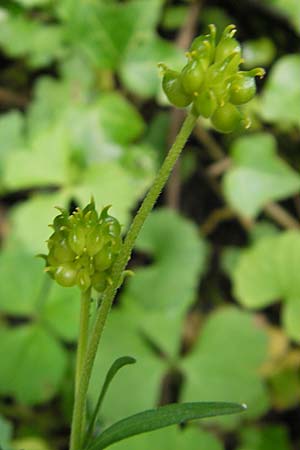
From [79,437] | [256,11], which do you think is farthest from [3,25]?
[79,437]

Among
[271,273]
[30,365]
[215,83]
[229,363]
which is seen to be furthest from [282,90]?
[215,83]

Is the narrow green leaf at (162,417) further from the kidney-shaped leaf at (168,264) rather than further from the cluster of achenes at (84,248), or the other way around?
the kidney-shaped leaf at (168,264)

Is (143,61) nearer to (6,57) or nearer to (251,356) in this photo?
(6,57)

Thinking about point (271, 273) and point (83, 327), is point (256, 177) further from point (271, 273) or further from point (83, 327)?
point (83, 327)

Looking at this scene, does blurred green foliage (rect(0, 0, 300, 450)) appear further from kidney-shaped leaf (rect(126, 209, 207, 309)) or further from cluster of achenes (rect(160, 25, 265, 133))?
cluster of achenes (rect(160, 25, 265, 133))

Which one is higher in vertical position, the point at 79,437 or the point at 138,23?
the point at 138,23

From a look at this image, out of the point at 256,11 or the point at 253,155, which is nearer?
the point at 253,155
